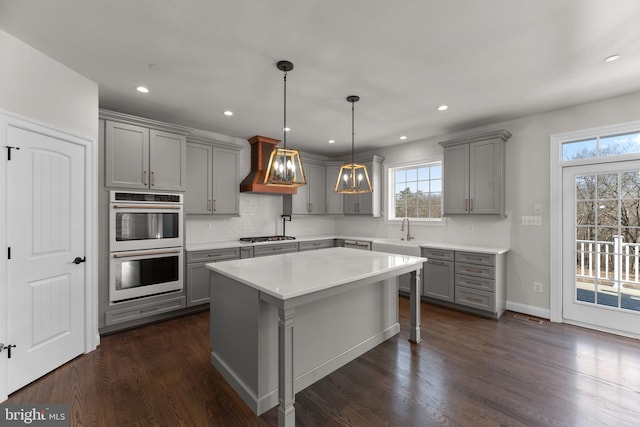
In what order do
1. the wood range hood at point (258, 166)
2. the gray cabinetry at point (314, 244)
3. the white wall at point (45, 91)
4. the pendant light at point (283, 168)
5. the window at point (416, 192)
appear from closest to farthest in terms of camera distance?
1. the white wall at point (45, 91)
2. the pendant light at point (283, 168)
3. the wood range hood at point (258, 166)
4. the window at point (416, 192)
5. the gray cabinetry at point (314, 244)

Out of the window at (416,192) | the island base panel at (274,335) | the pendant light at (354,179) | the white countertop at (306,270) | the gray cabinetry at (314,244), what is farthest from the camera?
the gray cabinetry at (314,244)

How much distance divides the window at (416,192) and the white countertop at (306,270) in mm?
2239

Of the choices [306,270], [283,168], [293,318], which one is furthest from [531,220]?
[293,318]

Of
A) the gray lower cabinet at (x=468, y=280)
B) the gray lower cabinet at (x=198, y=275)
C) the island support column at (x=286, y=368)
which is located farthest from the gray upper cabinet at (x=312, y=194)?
the island support column at (x=286, y=368)

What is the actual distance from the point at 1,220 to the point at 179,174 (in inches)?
70.5

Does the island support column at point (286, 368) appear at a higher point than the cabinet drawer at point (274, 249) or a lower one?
lower

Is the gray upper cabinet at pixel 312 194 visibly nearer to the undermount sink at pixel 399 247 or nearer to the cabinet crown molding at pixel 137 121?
the undermount sink at pixel 399 247

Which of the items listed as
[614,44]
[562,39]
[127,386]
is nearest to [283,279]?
[127,386]

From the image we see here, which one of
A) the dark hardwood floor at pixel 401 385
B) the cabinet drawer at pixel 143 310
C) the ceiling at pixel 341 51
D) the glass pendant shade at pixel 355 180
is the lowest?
the dark hardwood floor at pixel 401 385

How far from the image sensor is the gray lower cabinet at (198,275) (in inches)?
146

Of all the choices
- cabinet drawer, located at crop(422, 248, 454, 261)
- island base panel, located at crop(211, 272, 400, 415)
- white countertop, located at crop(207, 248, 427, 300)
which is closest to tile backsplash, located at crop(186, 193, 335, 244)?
white countertop, located at crop(207, 248, 427, 300)

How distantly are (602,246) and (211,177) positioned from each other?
200 inches

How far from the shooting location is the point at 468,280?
149 inches

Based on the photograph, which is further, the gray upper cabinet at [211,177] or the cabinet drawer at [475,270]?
the gray upper cabinet at [211,177]
